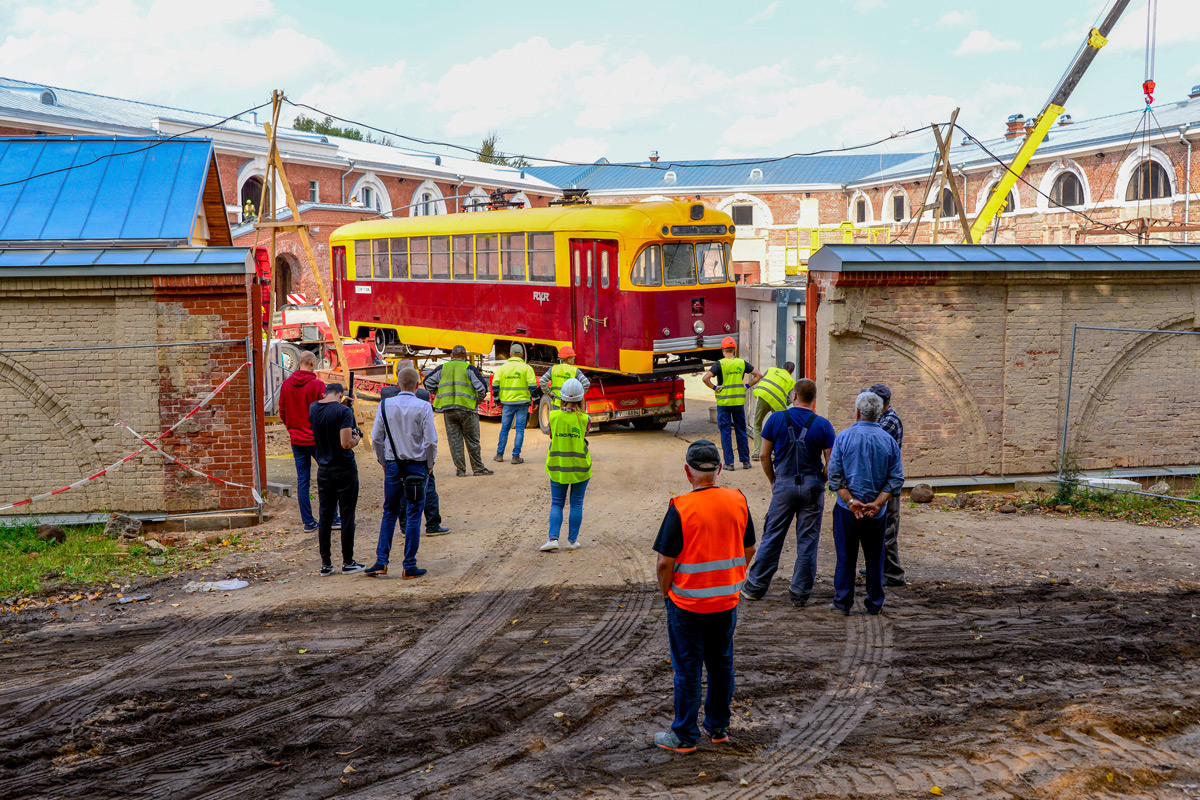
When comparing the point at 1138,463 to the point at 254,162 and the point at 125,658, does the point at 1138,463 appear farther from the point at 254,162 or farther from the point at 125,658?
the point at 254,162

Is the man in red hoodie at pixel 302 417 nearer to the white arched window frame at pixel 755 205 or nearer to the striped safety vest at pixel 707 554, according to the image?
the striped safety vest at pixel 707 554

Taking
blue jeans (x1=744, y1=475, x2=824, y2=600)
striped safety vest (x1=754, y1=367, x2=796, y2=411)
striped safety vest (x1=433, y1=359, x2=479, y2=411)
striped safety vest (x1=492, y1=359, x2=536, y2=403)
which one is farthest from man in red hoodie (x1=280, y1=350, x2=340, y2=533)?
blue jeans (x1=744, y1=475, x2=824, y2=600)

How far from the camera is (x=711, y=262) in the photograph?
16641 millimetres

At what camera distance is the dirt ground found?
496cm

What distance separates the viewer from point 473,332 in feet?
62.6

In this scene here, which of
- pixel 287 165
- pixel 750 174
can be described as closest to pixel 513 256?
pixel 287 165

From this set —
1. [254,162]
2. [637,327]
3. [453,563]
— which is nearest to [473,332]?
[637,327]

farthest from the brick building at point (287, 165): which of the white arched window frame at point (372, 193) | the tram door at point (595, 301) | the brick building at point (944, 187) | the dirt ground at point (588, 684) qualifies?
the dirt ground at point (588, 684)

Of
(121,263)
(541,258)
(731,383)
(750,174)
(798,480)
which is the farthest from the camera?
(750,174)

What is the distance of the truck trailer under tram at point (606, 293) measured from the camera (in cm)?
1582

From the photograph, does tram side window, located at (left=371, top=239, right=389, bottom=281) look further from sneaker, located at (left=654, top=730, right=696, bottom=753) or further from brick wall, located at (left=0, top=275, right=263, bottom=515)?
sneaker, located at (left=654, top=730, right=696, bottom=753)

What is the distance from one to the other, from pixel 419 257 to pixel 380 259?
1785 mm

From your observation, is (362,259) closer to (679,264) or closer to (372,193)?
(679,264)

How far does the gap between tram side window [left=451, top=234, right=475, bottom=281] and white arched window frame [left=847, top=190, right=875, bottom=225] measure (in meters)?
32.1
